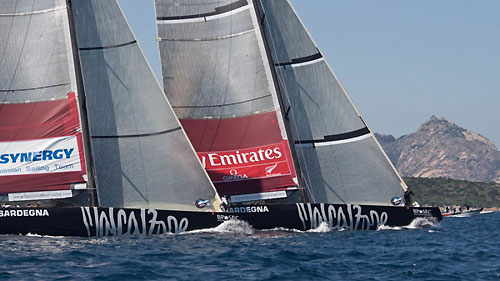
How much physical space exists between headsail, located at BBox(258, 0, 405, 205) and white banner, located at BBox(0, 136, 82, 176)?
911cm

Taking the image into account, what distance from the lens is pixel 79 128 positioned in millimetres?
30797

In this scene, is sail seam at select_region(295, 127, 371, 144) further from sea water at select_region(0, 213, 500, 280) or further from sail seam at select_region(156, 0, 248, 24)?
sail seam at select_region(156, 0, 248, 24)

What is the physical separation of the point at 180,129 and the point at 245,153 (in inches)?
166

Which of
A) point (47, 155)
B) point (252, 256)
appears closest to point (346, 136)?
point (47, 155)

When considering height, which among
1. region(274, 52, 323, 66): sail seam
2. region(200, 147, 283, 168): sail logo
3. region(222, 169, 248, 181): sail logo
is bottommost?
region(222, 169, 248, 181): sail logo

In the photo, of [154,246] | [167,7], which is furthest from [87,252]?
[167,7]

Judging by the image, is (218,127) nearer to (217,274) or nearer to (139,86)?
(139,86)

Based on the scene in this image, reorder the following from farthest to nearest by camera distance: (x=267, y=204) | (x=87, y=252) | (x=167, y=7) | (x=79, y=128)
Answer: (x=167, y=7) → (x=267, y=204) → (x=79, y=128) → (x=87, y=252)

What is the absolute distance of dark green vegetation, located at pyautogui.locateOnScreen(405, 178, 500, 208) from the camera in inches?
5497

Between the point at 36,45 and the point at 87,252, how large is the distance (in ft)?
31.1

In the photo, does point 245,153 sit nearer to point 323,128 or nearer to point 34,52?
point 323,128

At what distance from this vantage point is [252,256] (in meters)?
23.9

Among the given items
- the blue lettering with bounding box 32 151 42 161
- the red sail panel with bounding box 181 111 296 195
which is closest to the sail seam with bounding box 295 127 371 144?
the red sail panel with bounding box 181 111 296 195

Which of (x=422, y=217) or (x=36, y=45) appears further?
(x=422, y=217)
